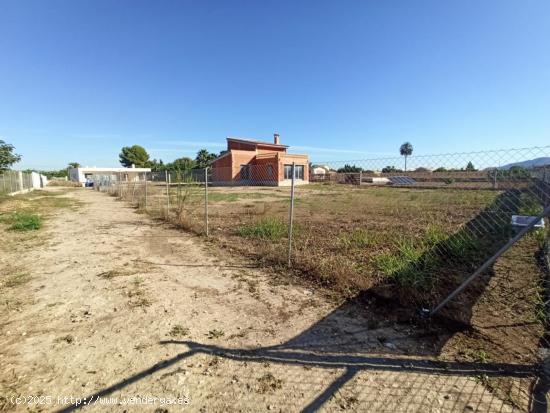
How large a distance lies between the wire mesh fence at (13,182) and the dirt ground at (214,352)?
21.5m

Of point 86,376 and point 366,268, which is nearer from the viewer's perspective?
point 86,376

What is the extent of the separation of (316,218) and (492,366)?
784 cm

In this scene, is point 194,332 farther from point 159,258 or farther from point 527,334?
point 527,334

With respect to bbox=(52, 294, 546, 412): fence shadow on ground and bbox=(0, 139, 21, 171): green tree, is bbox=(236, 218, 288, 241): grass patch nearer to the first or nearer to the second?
bbox=(52, 294, 546, 412): fence shadow on ground

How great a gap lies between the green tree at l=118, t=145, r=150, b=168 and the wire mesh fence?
1779 inches

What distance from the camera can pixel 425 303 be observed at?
3.52 m

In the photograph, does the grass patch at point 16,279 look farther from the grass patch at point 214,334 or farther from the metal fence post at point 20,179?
the metal fence post at point 20,179

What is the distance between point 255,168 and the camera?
38.8 m

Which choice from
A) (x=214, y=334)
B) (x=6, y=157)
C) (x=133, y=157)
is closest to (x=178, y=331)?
(x=214, y=334)

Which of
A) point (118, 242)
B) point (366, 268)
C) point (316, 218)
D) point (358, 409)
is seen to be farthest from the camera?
point (316, 218)

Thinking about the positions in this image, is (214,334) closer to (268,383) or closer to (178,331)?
(178,331)

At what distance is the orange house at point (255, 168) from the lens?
3581 centimetres

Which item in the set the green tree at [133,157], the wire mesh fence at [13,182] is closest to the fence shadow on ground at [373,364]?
the wire mesh fence at [13,182]

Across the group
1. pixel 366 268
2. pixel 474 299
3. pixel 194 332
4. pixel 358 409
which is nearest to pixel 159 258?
pixel 194 332
